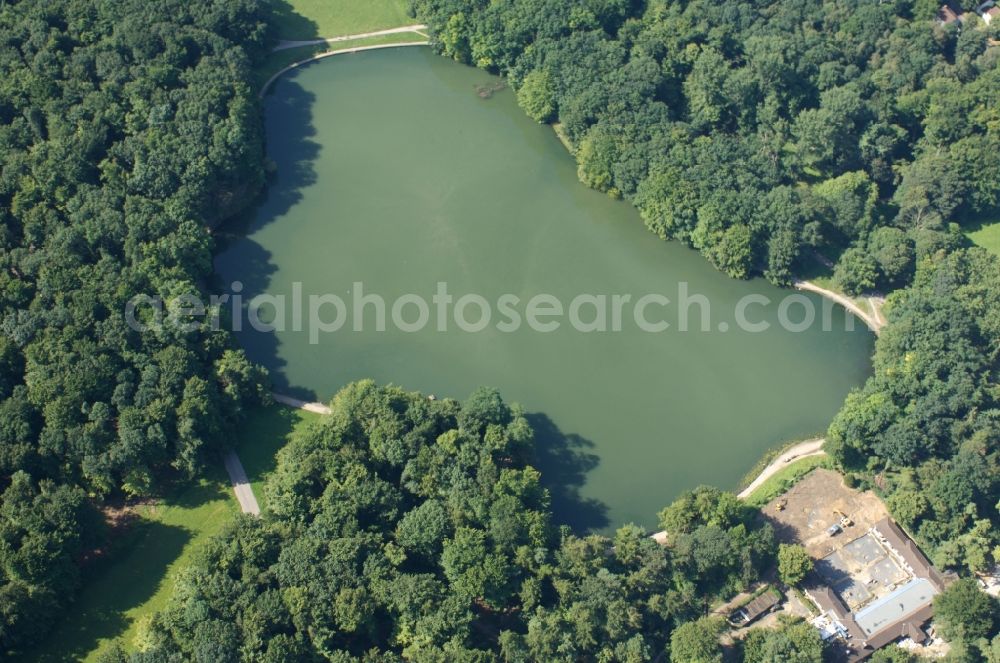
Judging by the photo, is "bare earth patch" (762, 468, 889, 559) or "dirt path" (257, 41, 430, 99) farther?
"dirt path" (257, 41, 430, 99)

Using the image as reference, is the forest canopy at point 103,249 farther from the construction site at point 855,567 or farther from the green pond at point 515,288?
the construction site at point 855,567

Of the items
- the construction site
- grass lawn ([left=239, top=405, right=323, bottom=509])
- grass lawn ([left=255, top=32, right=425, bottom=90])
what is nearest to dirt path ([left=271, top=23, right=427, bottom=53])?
grass lawn ([left=255, top=32, right=425, bottom=90])

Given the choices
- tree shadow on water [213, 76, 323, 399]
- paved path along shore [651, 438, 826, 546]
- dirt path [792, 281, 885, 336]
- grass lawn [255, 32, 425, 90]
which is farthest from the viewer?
grass lawn [255, 32, 425, 90]

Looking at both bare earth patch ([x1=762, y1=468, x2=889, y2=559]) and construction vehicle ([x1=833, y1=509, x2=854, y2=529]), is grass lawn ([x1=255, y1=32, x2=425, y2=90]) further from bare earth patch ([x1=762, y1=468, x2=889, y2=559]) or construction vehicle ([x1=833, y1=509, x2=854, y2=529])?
construction vehicle ([x1=833, y1=509, x2=854, y2=529])

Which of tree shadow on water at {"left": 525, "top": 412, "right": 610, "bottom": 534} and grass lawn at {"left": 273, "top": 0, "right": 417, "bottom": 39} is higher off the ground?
grass lawn at {"left": 273, "top": 0, "right": 417, "bottom": 39}

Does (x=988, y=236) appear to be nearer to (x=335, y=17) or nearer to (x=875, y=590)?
(x=875, y=590)

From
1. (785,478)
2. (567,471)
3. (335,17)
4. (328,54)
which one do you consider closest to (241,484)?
(567,471)
